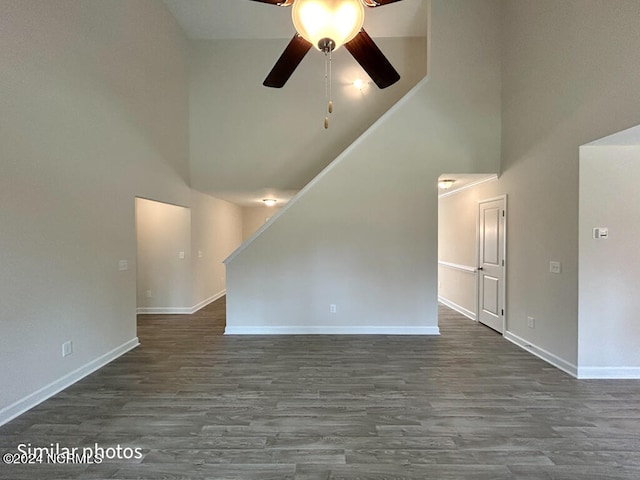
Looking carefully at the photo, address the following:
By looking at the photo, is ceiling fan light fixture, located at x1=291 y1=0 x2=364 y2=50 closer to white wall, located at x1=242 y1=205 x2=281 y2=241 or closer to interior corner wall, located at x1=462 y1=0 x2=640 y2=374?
interior corner wall, located at x1=462 y1=0 x2=640 y2=374

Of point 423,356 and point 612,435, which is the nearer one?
point 612,435

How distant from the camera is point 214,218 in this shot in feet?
21.1

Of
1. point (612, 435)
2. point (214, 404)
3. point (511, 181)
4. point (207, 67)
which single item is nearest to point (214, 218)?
point (207, 67)

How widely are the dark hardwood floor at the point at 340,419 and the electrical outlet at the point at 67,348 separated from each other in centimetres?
32

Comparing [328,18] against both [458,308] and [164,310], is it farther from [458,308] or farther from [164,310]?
[164,310]

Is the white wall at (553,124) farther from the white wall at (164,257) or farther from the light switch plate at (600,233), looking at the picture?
the white wall at (164,257)

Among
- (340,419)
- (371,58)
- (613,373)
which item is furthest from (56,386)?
(613,373)

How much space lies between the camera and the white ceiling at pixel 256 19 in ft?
14.7

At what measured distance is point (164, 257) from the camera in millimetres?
5406

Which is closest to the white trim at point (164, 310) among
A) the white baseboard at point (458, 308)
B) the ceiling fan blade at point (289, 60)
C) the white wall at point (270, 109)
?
the white wall at point (270, 109)

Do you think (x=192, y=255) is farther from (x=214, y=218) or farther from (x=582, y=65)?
(x=582, y=65)

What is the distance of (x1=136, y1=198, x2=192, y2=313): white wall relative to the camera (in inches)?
211

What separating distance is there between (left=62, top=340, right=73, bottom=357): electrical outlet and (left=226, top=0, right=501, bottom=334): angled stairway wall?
1.84 m

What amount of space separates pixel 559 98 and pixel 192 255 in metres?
5.71
